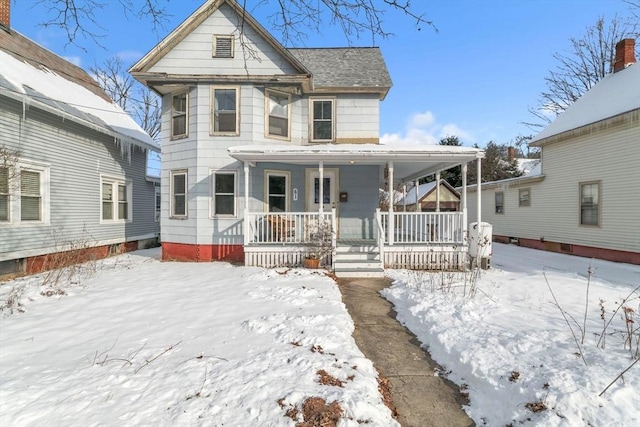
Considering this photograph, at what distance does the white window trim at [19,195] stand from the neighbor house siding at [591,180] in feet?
57.4

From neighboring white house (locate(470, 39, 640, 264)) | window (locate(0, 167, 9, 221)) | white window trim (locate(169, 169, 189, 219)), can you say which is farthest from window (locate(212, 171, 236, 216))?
neighboring white house (locate(470, 39, 640, 264))

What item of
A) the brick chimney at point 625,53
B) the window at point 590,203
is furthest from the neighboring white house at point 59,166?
the brick chimney at point 625,53

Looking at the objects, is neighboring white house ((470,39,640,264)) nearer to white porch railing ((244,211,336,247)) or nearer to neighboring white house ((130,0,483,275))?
neighboring white house ((130,0,483,275))

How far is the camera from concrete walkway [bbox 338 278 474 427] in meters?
2.83

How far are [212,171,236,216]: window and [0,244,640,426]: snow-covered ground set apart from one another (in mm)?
3650

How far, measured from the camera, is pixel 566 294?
6.27 metres

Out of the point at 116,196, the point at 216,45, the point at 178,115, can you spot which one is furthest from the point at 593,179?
the point at 116,196

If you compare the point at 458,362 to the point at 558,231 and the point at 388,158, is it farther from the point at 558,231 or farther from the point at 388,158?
the point at 558,231

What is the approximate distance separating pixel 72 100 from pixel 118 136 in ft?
5.41

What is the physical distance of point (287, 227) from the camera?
9.16 m

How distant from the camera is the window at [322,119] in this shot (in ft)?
35.9

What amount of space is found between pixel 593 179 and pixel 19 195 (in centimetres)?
1796

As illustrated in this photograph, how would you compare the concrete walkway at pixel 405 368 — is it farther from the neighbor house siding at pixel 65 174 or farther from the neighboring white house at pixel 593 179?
the neighboring white house at pixel 593 179

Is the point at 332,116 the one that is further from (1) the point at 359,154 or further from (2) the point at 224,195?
(2) the point at 224,195
